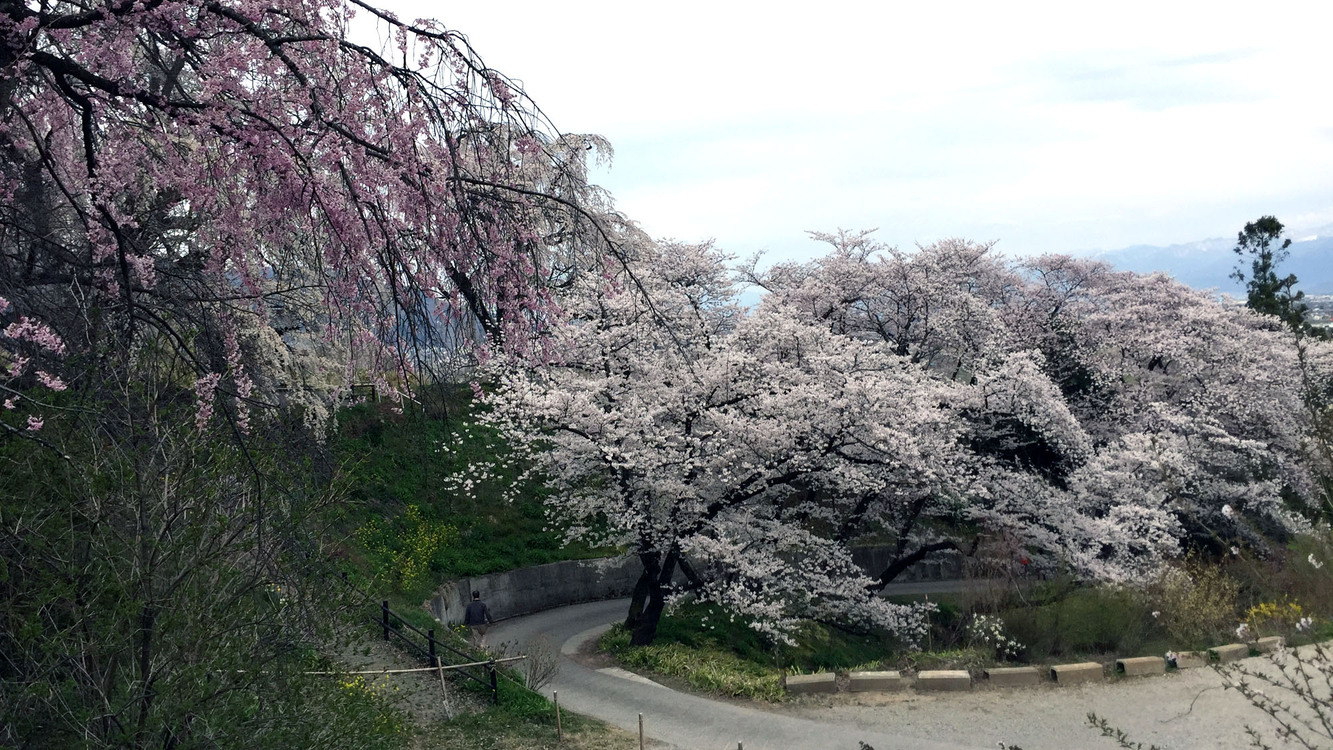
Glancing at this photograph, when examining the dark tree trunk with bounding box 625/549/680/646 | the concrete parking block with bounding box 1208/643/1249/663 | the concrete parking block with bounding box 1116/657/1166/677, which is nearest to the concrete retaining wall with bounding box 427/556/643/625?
the dark tree trunk with bounding box 625/549/680/646

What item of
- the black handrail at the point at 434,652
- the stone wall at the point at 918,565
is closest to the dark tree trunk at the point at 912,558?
the stone wall at the point at 918,565

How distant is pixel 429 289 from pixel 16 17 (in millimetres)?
2169

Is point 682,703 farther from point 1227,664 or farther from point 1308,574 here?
point 1308,574

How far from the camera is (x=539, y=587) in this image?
21.6 m

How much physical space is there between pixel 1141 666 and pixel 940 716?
3.88 metres

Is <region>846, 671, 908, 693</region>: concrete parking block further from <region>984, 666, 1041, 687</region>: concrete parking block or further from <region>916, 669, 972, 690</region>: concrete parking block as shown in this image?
<region>984, 666, 1041, 687</region>: concrete parking block

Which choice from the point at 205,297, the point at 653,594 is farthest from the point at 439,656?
the point at 205,297

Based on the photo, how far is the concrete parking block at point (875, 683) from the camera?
13.2 m

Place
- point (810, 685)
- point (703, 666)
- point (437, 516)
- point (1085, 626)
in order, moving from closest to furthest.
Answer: point (810, 685)
point (703, 666)
point (1085, 626)
point (437, 516)

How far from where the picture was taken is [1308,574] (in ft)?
54.3

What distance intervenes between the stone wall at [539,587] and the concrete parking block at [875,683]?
6.44 m

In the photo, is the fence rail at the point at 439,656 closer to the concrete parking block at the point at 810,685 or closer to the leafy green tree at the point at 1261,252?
the concrete parking block at the point at 810,685

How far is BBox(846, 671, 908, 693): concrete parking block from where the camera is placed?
13.2 m

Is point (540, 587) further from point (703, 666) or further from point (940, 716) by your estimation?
point (940, 716)
